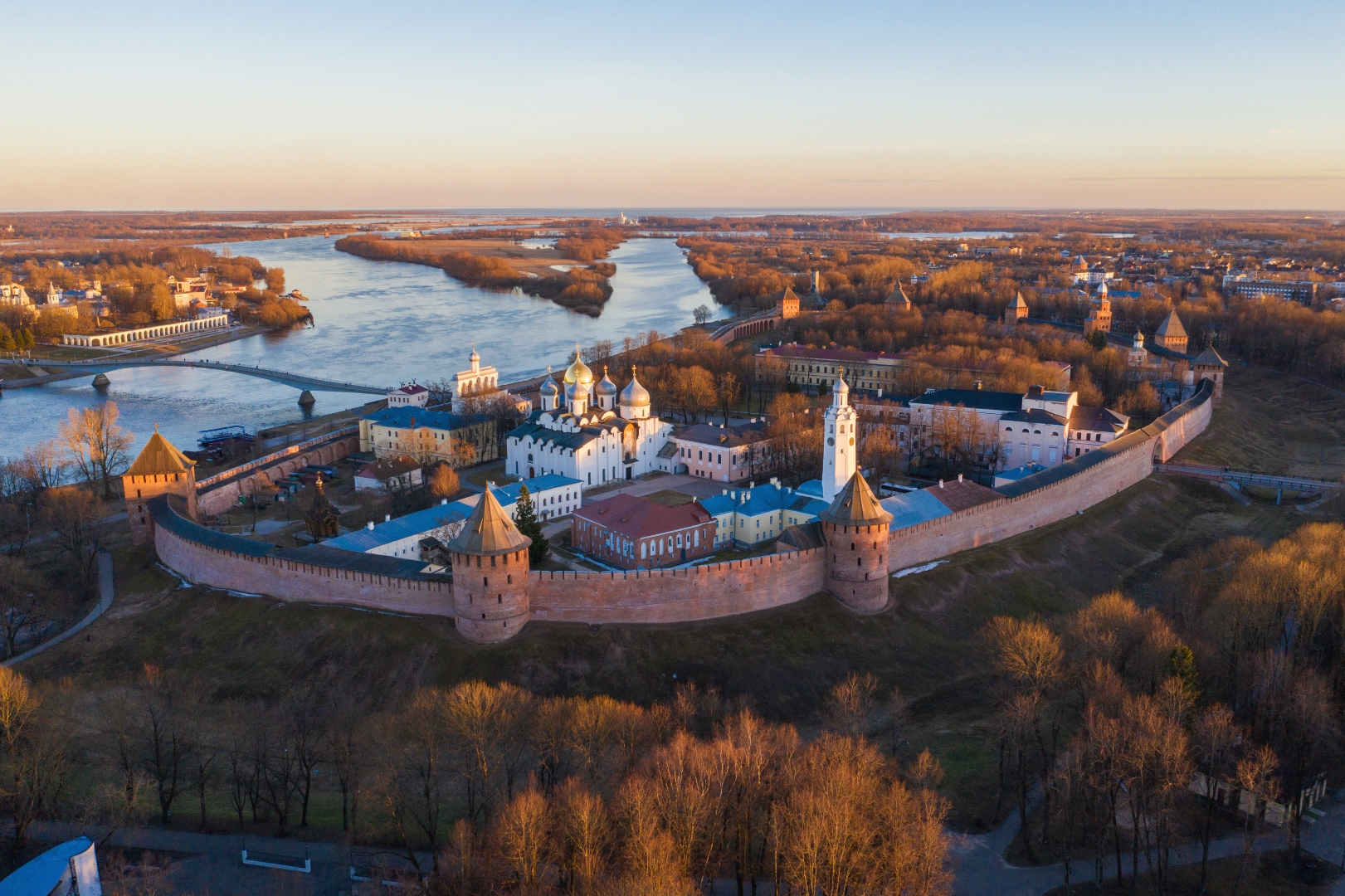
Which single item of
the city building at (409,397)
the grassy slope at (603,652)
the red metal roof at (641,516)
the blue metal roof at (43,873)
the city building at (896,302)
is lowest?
the grassy slope at (603,652)

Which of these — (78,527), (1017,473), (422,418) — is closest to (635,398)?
(422,418)

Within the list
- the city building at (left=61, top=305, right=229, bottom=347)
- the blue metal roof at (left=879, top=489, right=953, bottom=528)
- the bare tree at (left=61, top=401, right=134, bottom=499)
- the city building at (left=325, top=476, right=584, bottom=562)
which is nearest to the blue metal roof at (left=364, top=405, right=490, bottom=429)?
the city building at (left=325, top=476, right=584, bottom=562)

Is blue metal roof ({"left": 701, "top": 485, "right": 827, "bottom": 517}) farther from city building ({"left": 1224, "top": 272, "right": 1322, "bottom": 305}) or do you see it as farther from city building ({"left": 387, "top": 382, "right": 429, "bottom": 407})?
city building ({"left": 1224, "top": 272, "right": 1322, "bottom": 305})

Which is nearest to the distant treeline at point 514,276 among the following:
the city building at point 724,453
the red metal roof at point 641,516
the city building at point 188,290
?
the city building at point 188,290

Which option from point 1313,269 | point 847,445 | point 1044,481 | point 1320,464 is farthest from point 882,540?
point 1313,269

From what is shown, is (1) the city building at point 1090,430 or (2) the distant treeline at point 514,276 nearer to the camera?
(1) the city building at point 1090,430

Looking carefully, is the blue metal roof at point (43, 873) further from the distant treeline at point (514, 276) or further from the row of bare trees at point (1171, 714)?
the distant treeline at point (514, 276)
